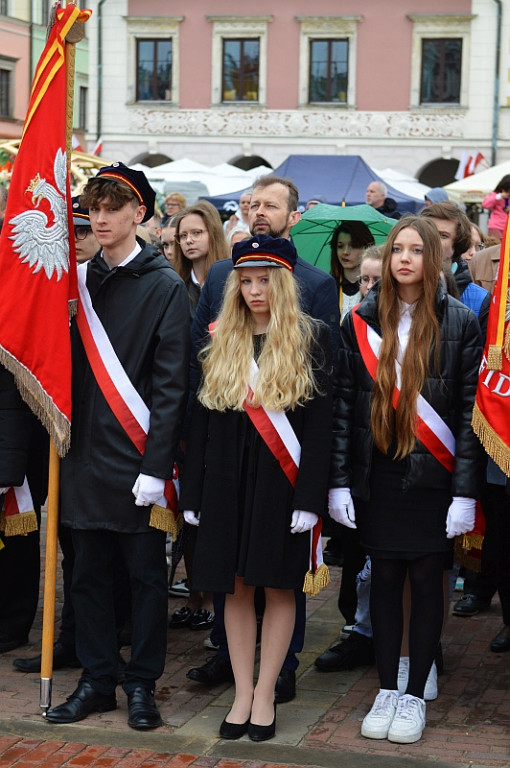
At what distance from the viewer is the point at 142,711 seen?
471 centimetres

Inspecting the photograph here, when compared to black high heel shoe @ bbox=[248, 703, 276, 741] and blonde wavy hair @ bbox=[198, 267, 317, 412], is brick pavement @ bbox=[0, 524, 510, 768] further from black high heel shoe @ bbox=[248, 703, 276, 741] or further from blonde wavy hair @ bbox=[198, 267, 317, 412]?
blonde wavy hair @ bbox=[198, 267, 317, 412]

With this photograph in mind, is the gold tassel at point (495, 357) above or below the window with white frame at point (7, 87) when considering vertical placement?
below

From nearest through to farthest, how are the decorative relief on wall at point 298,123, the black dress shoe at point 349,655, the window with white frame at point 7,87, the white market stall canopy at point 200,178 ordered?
the black dress shoe at point 349,655 < the white market stall canopy at point 200,178 < the decorative relief on wall at point 298,123 < the window with white frame at point 7,87

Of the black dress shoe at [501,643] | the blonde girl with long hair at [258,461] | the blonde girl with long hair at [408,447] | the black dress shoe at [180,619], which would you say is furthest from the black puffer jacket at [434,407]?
the black dress shoe at [180,619]

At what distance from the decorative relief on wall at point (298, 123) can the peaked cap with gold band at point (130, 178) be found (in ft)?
94.8

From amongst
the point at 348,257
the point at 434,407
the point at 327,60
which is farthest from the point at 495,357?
the point at 327,60

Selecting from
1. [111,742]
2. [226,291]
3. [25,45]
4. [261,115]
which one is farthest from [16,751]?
[25,45]

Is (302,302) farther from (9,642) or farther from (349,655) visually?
(9,642)

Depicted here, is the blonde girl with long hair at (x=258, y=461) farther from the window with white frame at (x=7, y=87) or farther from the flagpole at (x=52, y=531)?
the window with white frame at (x=7, y=87)

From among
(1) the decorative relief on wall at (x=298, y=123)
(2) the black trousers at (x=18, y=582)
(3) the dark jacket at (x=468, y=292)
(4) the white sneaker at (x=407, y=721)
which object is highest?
(1) the decorative relief on wall at (x=298, y=123)

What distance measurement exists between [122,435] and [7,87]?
128ft

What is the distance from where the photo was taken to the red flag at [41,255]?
188 inches

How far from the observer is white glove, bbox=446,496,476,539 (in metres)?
4.53

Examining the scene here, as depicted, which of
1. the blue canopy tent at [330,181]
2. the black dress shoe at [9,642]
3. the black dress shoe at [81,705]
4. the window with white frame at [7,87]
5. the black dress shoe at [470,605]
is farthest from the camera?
the window with white frame at [7,87]
